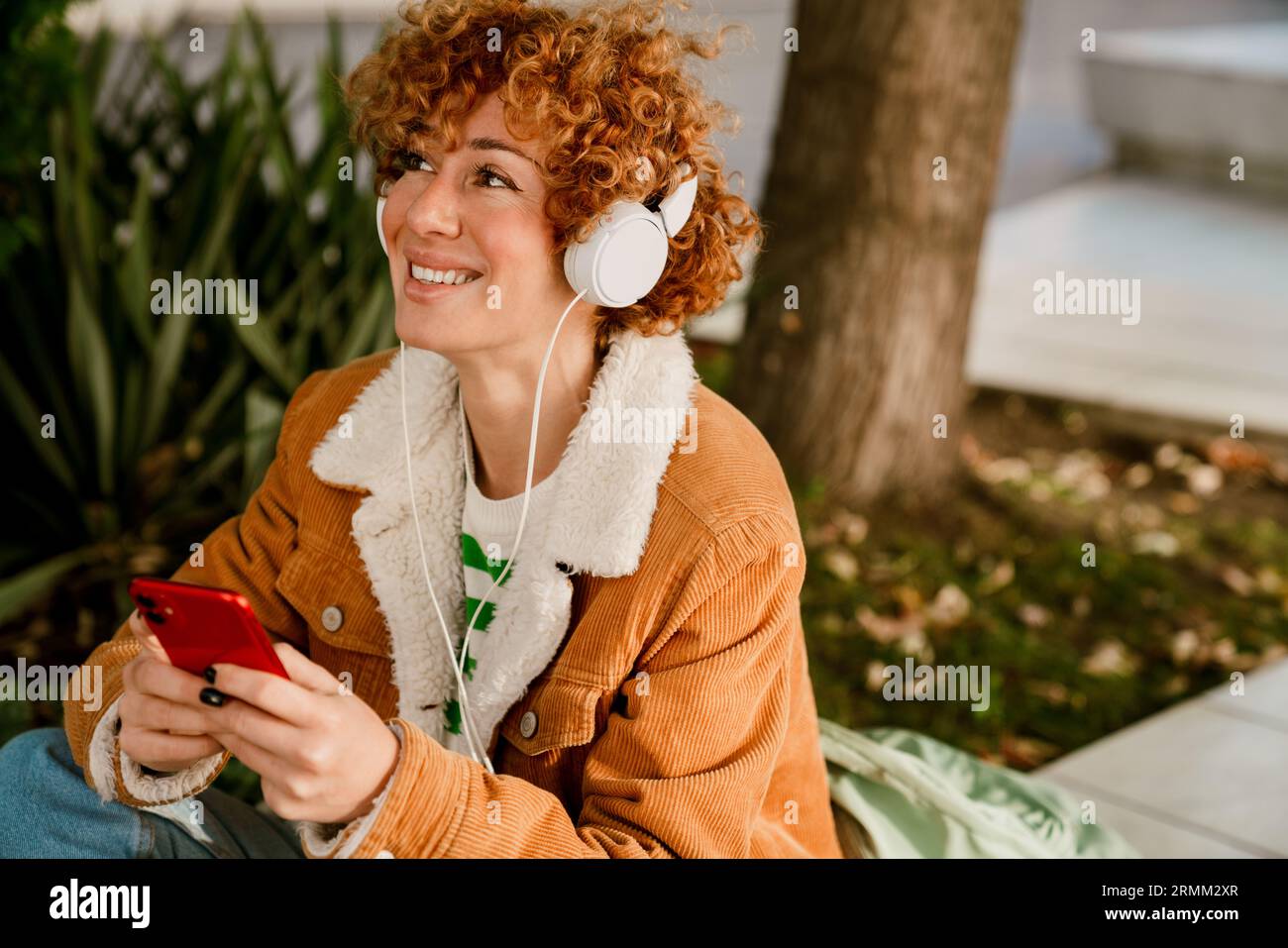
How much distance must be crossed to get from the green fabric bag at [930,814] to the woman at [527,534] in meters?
0.13

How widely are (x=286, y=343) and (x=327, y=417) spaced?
180cm

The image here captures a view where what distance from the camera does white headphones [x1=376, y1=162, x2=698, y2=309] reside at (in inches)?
71.0

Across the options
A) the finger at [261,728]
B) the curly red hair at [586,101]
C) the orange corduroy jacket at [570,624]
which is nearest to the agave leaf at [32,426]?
the orange corduroy jacket at [570,624]

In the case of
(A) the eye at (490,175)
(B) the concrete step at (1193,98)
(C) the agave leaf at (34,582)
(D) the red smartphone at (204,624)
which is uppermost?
(B) the concrete step at (1193,98)

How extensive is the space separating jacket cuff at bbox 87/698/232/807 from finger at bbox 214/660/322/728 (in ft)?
1.05

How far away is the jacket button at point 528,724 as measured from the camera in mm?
1905

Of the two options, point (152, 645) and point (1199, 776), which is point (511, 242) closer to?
point (152, 645)

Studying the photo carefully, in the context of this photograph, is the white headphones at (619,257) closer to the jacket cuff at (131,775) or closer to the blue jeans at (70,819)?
the jacket cuff at (131,775)

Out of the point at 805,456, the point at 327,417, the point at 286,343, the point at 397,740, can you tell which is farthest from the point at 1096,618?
the point at 397,740

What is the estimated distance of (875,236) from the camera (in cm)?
439

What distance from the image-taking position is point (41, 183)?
3805mm

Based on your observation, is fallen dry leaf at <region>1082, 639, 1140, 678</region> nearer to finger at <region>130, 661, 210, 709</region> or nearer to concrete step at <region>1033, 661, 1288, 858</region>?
concrete step at <region>1033, 661, 1288, 858</region>

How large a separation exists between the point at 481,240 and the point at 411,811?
2.40 ft

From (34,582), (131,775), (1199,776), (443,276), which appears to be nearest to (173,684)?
(131,775)
